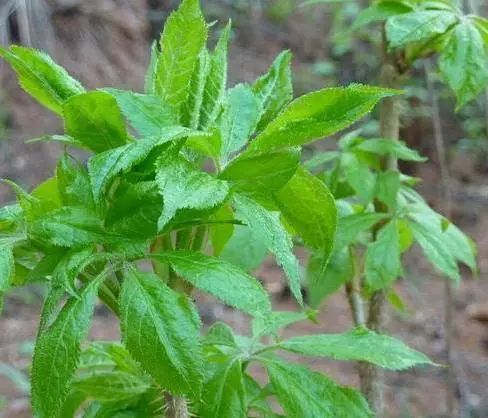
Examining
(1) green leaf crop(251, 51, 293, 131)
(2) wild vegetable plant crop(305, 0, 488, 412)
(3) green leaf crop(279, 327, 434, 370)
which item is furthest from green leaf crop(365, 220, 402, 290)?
(1) green leaf crop(251, 51, 293, 131)

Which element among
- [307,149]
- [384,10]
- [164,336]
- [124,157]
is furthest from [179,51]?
[307,149]

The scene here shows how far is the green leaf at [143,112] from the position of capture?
2.17 ft

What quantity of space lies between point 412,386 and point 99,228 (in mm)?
2337

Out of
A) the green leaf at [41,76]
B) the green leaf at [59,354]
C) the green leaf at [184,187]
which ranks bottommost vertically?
the green leaf at [59,354]

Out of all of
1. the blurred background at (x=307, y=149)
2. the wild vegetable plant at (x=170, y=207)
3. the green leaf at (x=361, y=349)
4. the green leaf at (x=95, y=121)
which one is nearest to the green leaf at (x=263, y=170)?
the wild vegetable plant at (x=170, y=207)

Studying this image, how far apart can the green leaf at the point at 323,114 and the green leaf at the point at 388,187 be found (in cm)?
47

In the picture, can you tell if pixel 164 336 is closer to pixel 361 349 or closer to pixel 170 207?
pixel 170 207

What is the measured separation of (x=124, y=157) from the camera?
605mm

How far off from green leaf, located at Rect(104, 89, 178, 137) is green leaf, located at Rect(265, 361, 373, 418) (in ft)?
0.92

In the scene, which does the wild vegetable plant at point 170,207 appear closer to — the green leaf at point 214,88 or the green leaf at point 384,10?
the green leaf at point 214,88

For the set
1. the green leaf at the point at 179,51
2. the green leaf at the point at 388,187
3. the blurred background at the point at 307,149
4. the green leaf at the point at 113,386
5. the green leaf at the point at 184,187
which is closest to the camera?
the green leaf at the point at 184,187

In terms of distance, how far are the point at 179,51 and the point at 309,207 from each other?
0.18 meters

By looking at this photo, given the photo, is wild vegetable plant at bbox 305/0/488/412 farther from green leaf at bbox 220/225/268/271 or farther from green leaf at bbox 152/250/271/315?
green leaf at bbox 152/250/271/315

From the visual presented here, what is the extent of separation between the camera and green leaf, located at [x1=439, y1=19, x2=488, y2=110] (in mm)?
1033
